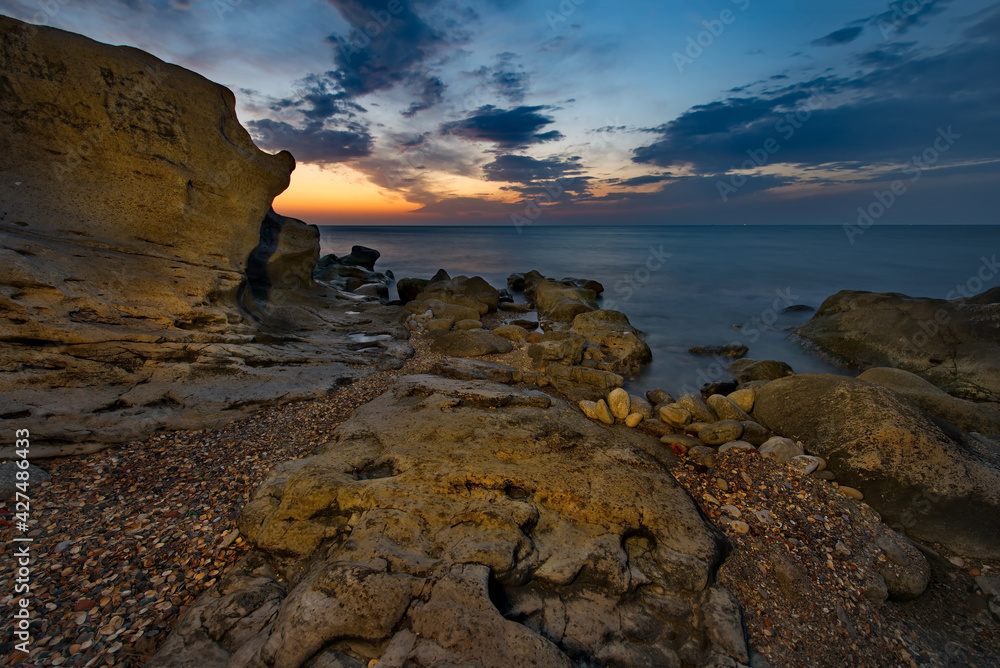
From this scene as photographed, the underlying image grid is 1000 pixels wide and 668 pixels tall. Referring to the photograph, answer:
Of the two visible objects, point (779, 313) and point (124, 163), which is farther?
point (779, 313)

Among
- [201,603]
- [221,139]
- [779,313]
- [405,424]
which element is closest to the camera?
[201,603]

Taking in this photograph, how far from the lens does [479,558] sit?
346cm

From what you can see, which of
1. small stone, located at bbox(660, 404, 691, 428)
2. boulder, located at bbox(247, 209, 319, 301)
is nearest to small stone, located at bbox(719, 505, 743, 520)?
small stone, located at bbox(660, 404, 691, 428)

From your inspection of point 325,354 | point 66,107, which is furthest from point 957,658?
point 66,107

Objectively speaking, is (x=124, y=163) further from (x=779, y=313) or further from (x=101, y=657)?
(x=779, y=313)

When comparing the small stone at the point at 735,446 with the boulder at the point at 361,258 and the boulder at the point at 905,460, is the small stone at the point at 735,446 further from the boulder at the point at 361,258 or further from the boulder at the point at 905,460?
the boulder at the point at 361,258

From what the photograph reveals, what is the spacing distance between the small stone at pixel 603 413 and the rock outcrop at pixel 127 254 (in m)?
4.80

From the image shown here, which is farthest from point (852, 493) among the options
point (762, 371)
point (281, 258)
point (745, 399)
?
point (281, 258)

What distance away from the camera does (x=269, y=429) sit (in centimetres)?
632

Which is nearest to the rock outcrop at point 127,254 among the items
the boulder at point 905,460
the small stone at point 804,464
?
the small stone at point 804,464

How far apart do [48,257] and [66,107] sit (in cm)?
309

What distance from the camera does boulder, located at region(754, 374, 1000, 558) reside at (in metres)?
4.94

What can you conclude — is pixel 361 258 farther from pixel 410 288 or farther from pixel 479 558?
pixel 479 558

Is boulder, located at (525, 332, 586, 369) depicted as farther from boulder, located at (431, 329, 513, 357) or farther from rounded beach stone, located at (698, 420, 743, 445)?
rounded beach stone, located at (698, 420, 743, 445)
